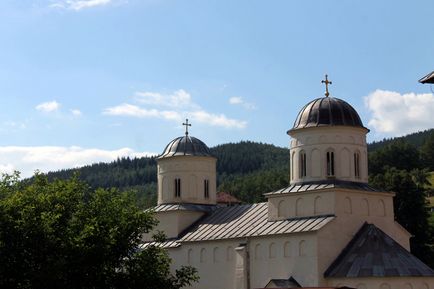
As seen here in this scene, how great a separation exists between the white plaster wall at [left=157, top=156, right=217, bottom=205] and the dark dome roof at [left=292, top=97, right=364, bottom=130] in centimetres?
1120

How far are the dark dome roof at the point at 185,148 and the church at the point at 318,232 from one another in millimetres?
5953

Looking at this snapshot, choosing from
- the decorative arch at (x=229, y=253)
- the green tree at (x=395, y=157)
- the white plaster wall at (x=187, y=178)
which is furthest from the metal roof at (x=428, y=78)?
the green tree at (x=395, y=157)

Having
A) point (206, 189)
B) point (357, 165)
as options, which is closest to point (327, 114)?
point (357, 165)

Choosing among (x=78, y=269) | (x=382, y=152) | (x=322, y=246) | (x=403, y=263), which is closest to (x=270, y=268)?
(x=322, y=246)

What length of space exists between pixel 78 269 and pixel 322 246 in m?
12.1

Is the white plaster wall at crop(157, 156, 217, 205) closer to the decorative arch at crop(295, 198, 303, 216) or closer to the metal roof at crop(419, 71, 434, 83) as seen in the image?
the decorative arch at crop(295, 198, 303, 216)

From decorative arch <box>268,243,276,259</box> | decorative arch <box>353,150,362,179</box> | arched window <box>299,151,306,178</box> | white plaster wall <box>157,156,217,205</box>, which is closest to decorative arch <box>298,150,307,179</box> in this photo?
arched window <box>299,151,306,178</box>

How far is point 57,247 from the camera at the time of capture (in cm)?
3425

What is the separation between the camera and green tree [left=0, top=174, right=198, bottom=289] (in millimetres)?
33688

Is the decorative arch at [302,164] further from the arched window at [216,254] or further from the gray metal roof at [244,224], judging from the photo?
the arched window at [216,254]

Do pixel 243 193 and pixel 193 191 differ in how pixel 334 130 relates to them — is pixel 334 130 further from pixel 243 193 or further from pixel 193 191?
pixel 243 193

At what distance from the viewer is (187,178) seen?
2098 inches

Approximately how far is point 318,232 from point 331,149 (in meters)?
4.95

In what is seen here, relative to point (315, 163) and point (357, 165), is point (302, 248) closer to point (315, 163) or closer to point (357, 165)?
point (315, 163)
